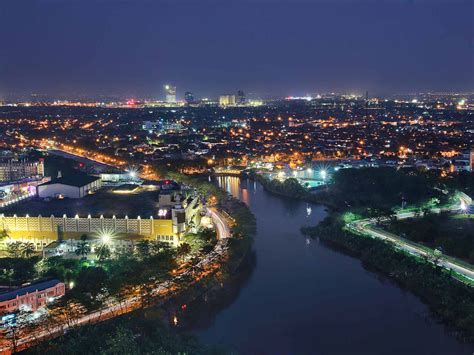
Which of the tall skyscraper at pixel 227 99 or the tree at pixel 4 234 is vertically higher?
the tall skyscraper at pixel 227 99

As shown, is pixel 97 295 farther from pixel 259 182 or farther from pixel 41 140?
pixel 41 140

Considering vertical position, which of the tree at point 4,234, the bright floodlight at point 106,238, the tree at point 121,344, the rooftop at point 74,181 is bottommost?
the tree at point 121,344

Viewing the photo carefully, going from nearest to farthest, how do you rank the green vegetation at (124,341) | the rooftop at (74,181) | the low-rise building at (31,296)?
the green vegetation at (124,341), the low-rise building at (31,296), the rooftop at (74,181)

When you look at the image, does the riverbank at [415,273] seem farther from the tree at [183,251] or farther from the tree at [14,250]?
the tree at [14,250]

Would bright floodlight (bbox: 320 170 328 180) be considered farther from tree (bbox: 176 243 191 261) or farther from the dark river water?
tree (bbox: 176 243 191 261)

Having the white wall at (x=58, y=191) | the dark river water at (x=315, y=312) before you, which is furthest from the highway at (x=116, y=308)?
the white wall at (x=58, y=191)

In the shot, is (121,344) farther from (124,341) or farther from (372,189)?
(372,189)

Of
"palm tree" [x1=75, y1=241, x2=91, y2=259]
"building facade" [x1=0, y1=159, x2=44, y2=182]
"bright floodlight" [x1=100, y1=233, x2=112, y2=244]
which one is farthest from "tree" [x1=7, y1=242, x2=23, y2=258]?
"building facade" [x1=0, y1=159, x2=44, y2=182]
